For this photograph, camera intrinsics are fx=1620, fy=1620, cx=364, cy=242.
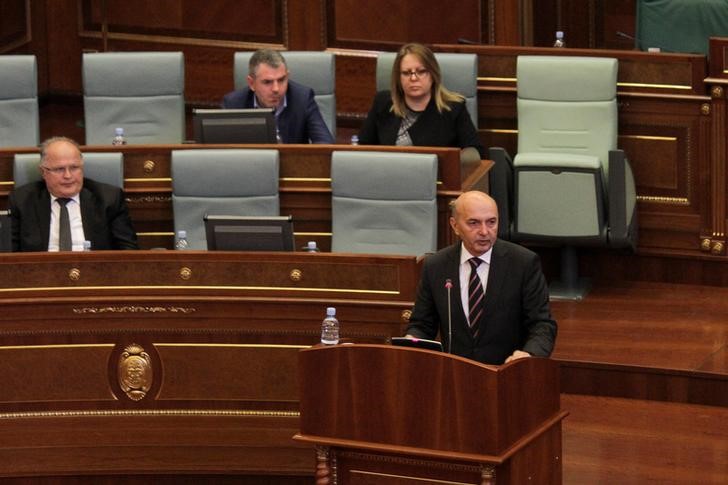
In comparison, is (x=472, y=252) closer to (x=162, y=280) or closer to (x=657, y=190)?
(x=162, y=280)

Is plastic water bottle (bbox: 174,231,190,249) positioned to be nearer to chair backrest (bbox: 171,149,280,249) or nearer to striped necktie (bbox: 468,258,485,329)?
chair backrest (bbox: 171,149,280,249)

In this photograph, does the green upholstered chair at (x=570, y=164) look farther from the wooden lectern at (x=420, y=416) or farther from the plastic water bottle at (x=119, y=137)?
the wooden lectern at (x=420, y=416)

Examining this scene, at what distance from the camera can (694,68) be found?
5.65m

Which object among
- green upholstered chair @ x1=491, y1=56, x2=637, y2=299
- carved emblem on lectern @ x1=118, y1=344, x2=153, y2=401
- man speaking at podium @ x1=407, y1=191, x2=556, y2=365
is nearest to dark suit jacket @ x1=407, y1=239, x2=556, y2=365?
man speaking at podium @ x1=407, y1=191, x2=556, y2=365

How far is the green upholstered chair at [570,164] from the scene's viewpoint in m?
5.54

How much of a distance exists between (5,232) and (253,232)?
77cm

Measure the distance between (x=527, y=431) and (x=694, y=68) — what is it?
95.5 inches

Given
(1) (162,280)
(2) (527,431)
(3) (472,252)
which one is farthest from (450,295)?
(1) (162,280)

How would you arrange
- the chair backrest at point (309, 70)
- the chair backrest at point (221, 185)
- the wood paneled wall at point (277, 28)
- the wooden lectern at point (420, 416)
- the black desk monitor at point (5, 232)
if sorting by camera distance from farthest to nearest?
the wood paneled wall at point (277, 28) → the chair backrest at point (309, 70) → the chair backrest at point (221, 185) → the black desk monitor at point (5, 232) → the wooden lectern at point (420, 416)

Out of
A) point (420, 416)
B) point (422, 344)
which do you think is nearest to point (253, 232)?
point (422, 344)

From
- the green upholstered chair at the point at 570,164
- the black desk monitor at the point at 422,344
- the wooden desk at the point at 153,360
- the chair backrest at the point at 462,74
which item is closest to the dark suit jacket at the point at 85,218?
the wooden desk at the point at 153,360

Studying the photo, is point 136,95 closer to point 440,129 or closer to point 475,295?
point 440,129

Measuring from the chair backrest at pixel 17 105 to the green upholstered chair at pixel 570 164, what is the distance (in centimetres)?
175

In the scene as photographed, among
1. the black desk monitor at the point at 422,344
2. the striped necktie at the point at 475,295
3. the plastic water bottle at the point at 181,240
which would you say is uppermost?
the plastic water bottle at the point at 181,240
